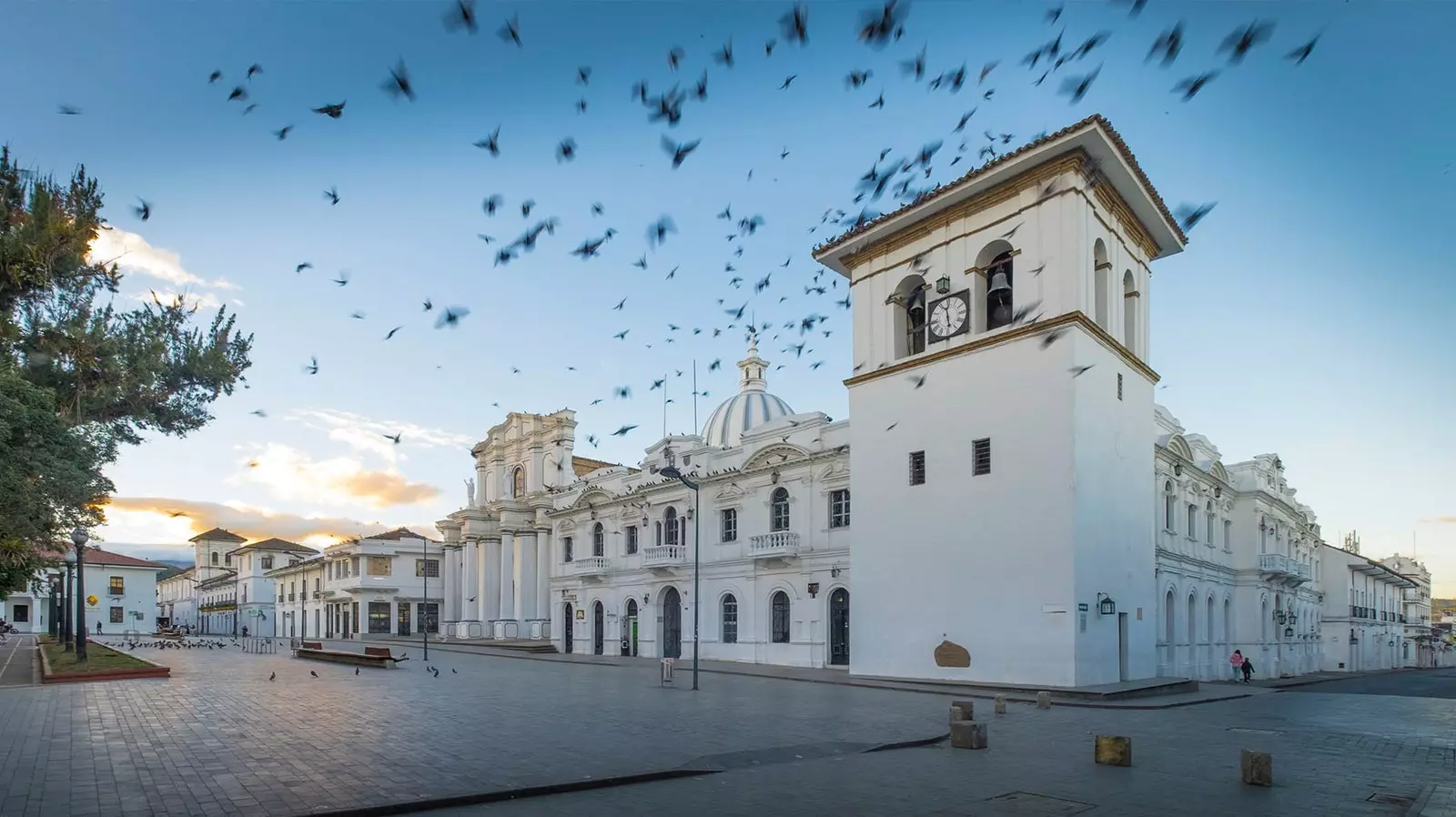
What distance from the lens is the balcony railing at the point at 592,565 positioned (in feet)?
145

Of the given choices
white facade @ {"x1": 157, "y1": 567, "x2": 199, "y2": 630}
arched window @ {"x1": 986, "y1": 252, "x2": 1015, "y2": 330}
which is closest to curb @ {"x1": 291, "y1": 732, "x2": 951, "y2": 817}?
arched window @ {"x1": 986, "y1": 252, "x2": 1015, "y2": 330}

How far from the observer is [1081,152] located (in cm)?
2306

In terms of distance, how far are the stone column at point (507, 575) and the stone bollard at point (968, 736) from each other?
161ft

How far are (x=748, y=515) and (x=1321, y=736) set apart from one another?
76.7 feet

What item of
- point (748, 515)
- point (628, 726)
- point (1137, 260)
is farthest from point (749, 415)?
point (628, 726)

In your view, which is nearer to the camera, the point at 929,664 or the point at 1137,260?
the point at 929,664

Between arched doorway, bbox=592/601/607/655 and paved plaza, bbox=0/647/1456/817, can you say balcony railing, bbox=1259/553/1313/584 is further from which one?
arched doorway, bbox=592/601/607/655

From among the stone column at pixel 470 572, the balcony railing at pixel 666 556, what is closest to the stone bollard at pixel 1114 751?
the balcony railing at pixel 666 556

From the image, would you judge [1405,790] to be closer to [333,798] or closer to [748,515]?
[333,798]

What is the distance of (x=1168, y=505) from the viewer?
104 ft

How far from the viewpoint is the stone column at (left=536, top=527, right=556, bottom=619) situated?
5625 centimetres

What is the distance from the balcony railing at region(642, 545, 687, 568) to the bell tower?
13004mm

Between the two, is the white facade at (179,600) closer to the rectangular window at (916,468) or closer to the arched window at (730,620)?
the arched window at (730,620)

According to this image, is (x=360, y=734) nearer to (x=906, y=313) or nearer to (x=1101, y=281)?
(x=906, y=313)
